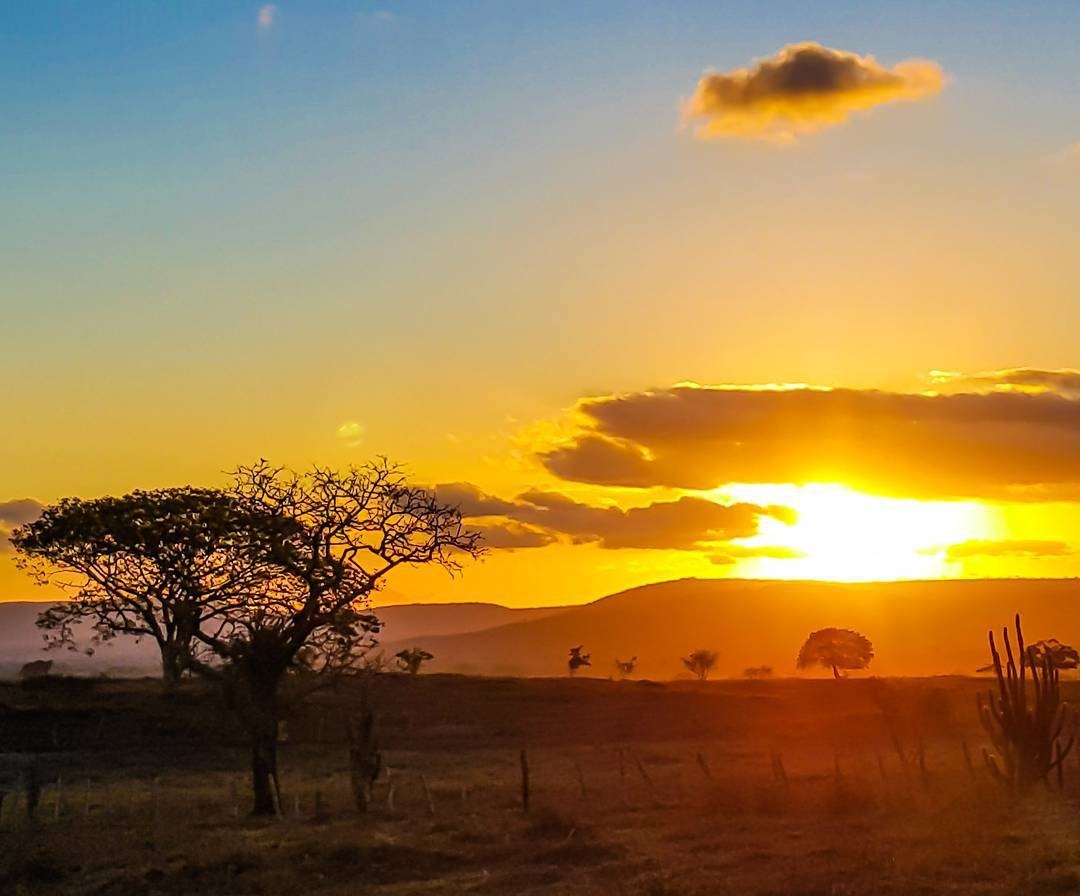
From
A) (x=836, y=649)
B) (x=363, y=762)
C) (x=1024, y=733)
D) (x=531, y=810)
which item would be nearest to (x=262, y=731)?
(x=363, y=762)

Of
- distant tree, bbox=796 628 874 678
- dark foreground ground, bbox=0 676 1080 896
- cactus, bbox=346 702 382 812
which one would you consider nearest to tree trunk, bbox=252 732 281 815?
dark foreground ground, bbox=0 676 1080 896

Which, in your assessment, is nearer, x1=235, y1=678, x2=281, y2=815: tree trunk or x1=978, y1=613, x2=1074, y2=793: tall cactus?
x1=978, y1=613, x2=1074, y2=793: tall cactus

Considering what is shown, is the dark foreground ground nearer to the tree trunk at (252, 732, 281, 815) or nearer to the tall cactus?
the tall cactus

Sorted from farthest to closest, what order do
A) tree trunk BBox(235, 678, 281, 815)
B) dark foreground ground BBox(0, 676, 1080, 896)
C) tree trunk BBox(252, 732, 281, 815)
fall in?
1. tree trunk BBox(252, 732, 281, 815)
2. tree trunk BBox(235, 678, 281, 815)
3. dark foreground ground BBox(0, 676, 1080, 896)

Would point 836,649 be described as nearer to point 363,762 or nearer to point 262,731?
point 363,762

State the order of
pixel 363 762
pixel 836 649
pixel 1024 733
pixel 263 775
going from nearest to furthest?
pixel 1024 733 < pixel 263 775 < pixel 363 762 < pixel 836 649

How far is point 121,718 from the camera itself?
2359 inches

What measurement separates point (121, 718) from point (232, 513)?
13.5 meters

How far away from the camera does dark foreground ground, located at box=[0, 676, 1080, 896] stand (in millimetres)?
22547

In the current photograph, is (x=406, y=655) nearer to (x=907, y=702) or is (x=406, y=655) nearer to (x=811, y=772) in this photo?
(x=907, y=702)

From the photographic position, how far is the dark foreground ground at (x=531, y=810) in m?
22.5

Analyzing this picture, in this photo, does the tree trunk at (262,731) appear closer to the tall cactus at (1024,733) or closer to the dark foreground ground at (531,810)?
the dark foreground ground at (531,810)

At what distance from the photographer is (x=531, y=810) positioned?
3130cm

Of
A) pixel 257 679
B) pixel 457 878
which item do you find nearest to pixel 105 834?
pixel 257 679
